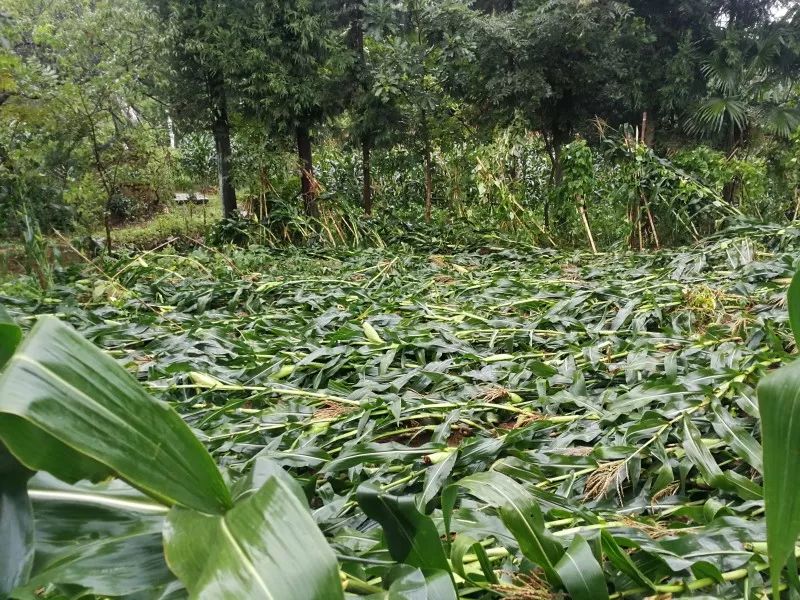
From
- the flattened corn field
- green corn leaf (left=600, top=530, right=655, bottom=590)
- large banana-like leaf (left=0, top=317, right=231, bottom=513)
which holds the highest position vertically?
large banana-like leaf (left=0, top=317, right=231, bottom=513)

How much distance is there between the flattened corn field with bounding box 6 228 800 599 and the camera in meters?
0.77

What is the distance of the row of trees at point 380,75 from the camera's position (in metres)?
5.50

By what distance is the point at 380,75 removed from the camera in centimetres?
648

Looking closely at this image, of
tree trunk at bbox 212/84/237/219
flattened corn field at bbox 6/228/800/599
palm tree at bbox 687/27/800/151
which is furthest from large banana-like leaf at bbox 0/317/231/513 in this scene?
palm tree at bbox 687/27/800/151

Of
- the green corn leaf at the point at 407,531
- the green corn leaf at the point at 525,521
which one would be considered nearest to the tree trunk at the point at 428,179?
the green corn leaf at the point at 525,521

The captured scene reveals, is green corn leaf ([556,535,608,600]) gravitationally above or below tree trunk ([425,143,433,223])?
below

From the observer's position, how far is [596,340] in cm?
224

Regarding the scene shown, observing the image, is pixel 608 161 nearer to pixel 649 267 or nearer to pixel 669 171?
pixel 669 171

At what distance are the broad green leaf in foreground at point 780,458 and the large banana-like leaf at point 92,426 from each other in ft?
1.62

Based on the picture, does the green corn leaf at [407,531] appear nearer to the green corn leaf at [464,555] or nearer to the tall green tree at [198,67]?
the green corn leaf at [464,555]

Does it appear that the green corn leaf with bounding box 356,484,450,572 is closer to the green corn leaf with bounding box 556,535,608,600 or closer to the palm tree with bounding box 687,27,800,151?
the green corn leaf with bounding box 556,535,608,600

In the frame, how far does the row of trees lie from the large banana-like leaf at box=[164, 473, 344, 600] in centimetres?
559

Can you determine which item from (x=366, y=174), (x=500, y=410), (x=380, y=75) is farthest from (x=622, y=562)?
(x=366, y=174)

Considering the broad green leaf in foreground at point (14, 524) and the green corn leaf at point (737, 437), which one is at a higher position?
the broad green leaf in foreground at point (14, 524)
